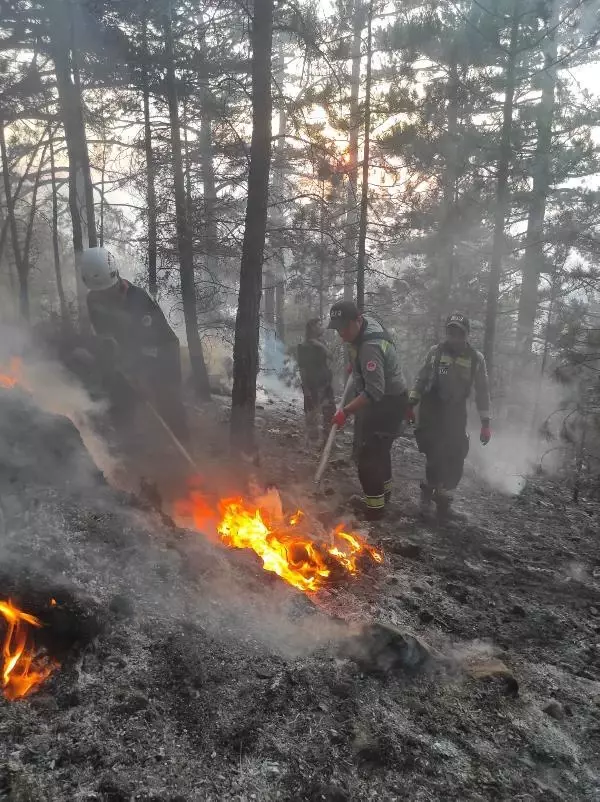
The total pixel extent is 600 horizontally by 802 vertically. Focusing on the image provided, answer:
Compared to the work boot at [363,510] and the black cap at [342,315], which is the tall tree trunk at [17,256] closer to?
the work boot at [363,510]

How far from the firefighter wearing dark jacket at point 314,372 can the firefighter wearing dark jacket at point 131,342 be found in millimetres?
2695

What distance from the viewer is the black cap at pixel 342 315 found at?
545 cm

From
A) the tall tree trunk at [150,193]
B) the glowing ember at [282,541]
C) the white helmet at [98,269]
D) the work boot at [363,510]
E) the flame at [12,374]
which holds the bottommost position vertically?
the work boot at [363,510]

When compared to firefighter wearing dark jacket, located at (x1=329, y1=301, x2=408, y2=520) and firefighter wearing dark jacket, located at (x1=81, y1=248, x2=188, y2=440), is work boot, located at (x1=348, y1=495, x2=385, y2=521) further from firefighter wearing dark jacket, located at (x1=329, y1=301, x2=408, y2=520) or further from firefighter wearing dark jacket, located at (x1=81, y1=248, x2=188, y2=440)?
firefighter wearing dark jacket, located at (x1=81, y1=248, x2=188, y2=440)

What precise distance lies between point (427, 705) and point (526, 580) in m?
2.53

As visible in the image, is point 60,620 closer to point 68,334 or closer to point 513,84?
point 68,334

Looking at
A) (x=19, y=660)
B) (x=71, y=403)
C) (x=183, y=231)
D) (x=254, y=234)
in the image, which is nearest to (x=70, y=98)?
(x=183, y=231)

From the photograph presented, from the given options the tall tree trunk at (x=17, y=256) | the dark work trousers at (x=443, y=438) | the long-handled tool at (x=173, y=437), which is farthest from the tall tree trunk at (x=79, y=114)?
the dark work trousers at (x=443, y=438)

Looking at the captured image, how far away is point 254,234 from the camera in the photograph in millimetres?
7391

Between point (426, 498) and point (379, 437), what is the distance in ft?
5.12

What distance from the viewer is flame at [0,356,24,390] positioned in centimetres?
534

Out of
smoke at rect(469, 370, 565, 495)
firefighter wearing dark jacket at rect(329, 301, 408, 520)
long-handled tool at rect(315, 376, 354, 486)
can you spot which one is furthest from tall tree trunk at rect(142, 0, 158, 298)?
smoke at rect(469, 370, 565, 495)

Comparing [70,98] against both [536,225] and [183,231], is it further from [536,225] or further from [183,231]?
[536,225]

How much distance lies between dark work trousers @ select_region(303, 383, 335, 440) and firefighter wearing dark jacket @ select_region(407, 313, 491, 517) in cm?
322
